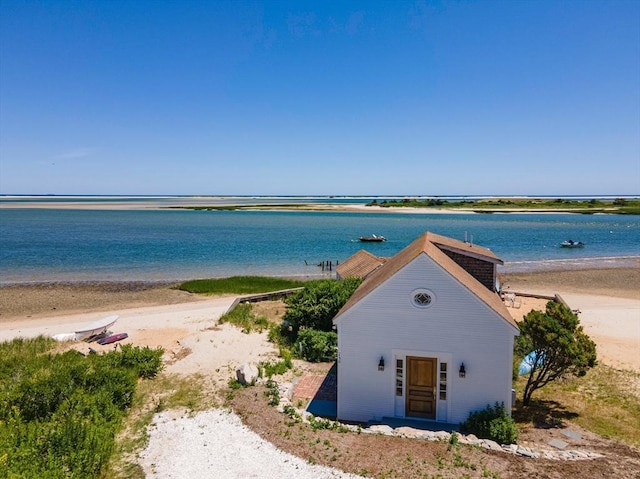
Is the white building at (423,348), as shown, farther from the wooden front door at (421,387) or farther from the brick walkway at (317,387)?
the brick walkway at (317,387)

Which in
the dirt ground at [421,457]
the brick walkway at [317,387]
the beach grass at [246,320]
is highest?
the dirt ground at [421,457]

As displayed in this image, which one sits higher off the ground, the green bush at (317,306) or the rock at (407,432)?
the green bush at (317,306)

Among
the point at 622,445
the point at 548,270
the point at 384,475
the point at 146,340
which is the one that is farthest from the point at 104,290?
the point at 548,270

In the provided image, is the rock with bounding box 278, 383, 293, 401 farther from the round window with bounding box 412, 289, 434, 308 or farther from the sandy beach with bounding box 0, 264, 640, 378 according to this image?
the round window with bounding box 412, 289, 434, 308

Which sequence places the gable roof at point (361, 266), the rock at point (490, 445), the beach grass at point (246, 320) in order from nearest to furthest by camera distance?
the rock at point (490, 445) < the beach grass at point (246, 320) < the gable roof at point (361, 266)

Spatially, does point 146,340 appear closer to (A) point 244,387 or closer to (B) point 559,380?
(A) point 244,387

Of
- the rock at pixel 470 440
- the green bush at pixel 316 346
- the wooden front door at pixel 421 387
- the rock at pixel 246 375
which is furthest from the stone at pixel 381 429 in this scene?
the green bush at pixel 316 346

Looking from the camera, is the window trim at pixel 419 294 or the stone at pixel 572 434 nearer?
the stone at pixel 572 434

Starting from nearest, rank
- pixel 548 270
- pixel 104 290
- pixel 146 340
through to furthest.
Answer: pixel 146 340 → pixel 104 290 → pixel 548 270
